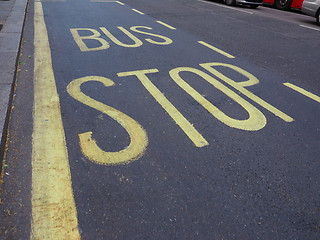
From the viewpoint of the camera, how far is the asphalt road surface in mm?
1730

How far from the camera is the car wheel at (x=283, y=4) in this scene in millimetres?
13822

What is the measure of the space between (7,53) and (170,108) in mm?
3042

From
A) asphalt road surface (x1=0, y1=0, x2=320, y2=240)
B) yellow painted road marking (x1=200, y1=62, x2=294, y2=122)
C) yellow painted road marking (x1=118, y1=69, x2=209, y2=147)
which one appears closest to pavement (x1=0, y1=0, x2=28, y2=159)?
asphalt road surface (x1=0, y1=0, x2=320, y2=240)

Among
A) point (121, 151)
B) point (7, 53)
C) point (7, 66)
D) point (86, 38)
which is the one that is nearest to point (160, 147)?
point (121, 151)

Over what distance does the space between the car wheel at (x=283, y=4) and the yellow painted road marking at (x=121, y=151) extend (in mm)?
14621

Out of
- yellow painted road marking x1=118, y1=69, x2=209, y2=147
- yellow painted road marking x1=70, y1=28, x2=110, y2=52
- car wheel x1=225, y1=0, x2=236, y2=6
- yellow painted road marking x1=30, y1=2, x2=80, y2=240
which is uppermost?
car wheel x1=225, y1=0, x2=236, y2=6

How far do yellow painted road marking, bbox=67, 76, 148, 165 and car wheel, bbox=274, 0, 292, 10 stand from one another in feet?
48.0

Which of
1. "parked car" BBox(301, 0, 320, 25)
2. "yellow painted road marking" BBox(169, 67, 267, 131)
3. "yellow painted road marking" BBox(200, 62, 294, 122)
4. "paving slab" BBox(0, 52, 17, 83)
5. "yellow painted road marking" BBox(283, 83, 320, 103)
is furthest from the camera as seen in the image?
"parked car" BBox(301, 0, 320, 25)

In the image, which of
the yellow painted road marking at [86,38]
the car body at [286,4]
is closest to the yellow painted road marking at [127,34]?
the yellow painted road marking at [86,38]

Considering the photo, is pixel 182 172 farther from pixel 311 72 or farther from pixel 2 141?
pixel 311 72

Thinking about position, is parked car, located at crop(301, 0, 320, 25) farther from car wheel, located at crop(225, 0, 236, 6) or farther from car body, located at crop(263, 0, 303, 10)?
car body, located at crop(263, 0, 303, 10)

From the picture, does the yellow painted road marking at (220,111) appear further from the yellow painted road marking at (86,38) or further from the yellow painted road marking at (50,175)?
the yellow painted road marking at (86,38)

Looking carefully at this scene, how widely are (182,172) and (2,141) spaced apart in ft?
5.34

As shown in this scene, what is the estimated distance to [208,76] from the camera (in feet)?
13.1
